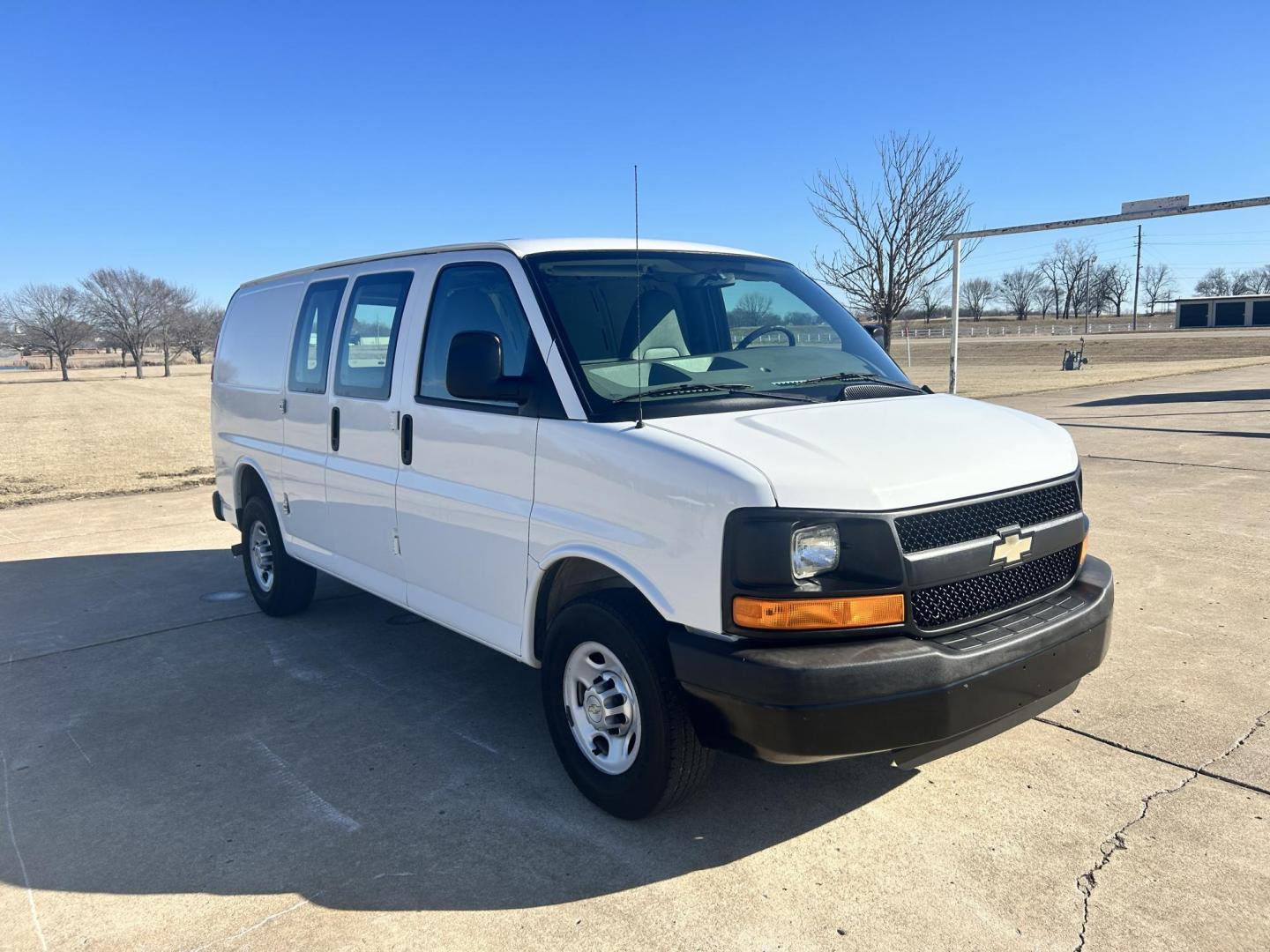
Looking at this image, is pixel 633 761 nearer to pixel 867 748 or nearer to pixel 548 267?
pixel 867 748

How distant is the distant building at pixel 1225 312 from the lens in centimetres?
8419

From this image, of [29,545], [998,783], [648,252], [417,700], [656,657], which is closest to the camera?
[656,657]

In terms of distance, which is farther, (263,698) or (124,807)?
(263,698)

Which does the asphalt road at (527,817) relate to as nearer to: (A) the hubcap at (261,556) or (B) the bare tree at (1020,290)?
(A) the hubcap at (261,556)

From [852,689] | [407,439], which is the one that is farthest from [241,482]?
[852,689]

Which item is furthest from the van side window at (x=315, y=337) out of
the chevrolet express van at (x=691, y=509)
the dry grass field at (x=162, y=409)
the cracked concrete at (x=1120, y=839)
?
the dry grass field at (x=162, y=409)

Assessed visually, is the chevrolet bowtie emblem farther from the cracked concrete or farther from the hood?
the cracked concrete

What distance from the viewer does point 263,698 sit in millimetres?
4836

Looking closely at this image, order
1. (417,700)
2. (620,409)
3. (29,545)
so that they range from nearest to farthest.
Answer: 1. (620,409)
2. (417,700)
3. (29,545)

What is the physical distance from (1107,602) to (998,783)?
2.72ft

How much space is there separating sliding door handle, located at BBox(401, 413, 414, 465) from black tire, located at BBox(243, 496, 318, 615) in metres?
1.92

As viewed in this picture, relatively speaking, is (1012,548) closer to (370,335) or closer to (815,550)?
(815,550)

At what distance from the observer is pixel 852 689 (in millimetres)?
2832

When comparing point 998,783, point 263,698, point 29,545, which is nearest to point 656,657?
point 998,783
